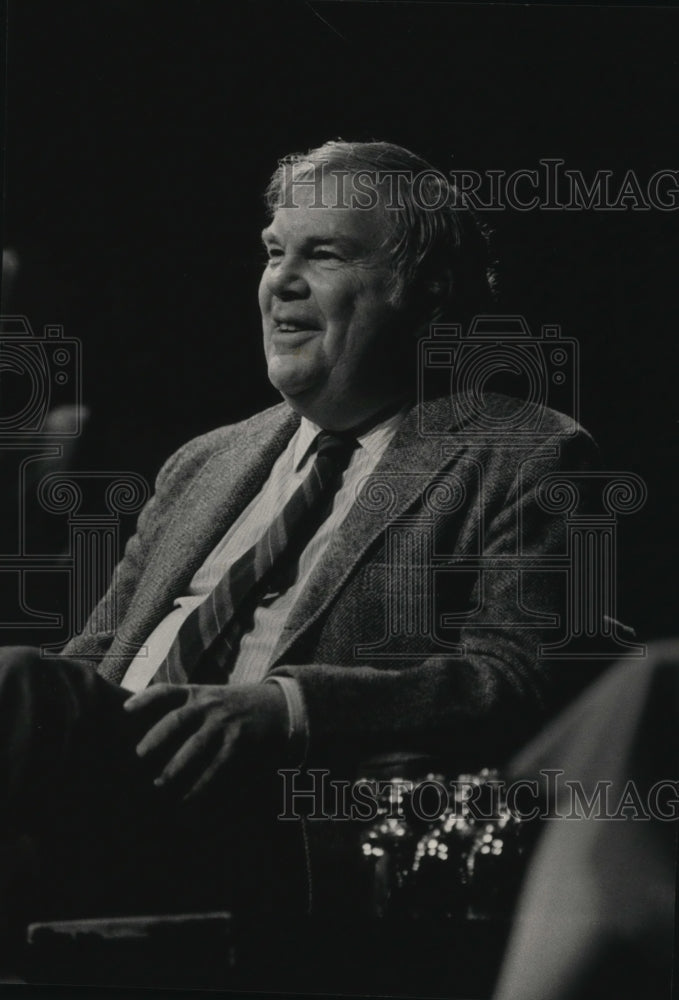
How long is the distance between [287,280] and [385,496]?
489 millimetres

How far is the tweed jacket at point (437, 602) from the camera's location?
89.0 inches

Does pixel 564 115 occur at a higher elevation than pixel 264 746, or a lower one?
higher

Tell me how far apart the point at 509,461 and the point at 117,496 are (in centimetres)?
82

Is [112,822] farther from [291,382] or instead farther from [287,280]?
A: [287,280]

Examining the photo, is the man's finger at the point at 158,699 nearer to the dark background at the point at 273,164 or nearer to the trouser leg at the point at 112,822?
the trouser leg at the point at 112,822

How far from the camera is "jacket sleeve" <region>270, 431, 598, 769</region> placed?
226 centimetres

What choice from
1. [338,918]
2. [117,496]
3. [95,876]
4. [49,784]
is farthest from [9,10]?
[338,918]

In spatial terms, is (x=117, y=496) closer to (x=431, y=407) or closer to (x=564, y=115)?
(x=431, y=407)

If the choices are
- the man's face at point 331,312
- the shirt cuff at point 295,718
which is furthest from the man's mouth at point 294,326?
the shirt cuff at point 295,718

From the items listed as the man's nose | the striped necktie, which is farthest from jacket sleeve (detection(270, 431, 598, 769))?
the man's nose

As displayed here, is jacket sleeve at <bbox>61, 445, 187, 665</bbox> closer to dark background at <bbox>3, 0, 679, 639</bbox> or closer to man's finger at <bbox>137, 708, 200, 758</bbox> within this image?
dark background at <bbox>3, 0, 679, 639</bbox>

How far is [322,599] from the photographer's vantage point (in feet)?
7.43

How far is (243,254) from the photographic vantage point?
239cm

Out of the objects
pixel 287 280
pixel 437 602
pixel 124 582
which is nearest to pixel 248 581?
pixel 124 582
